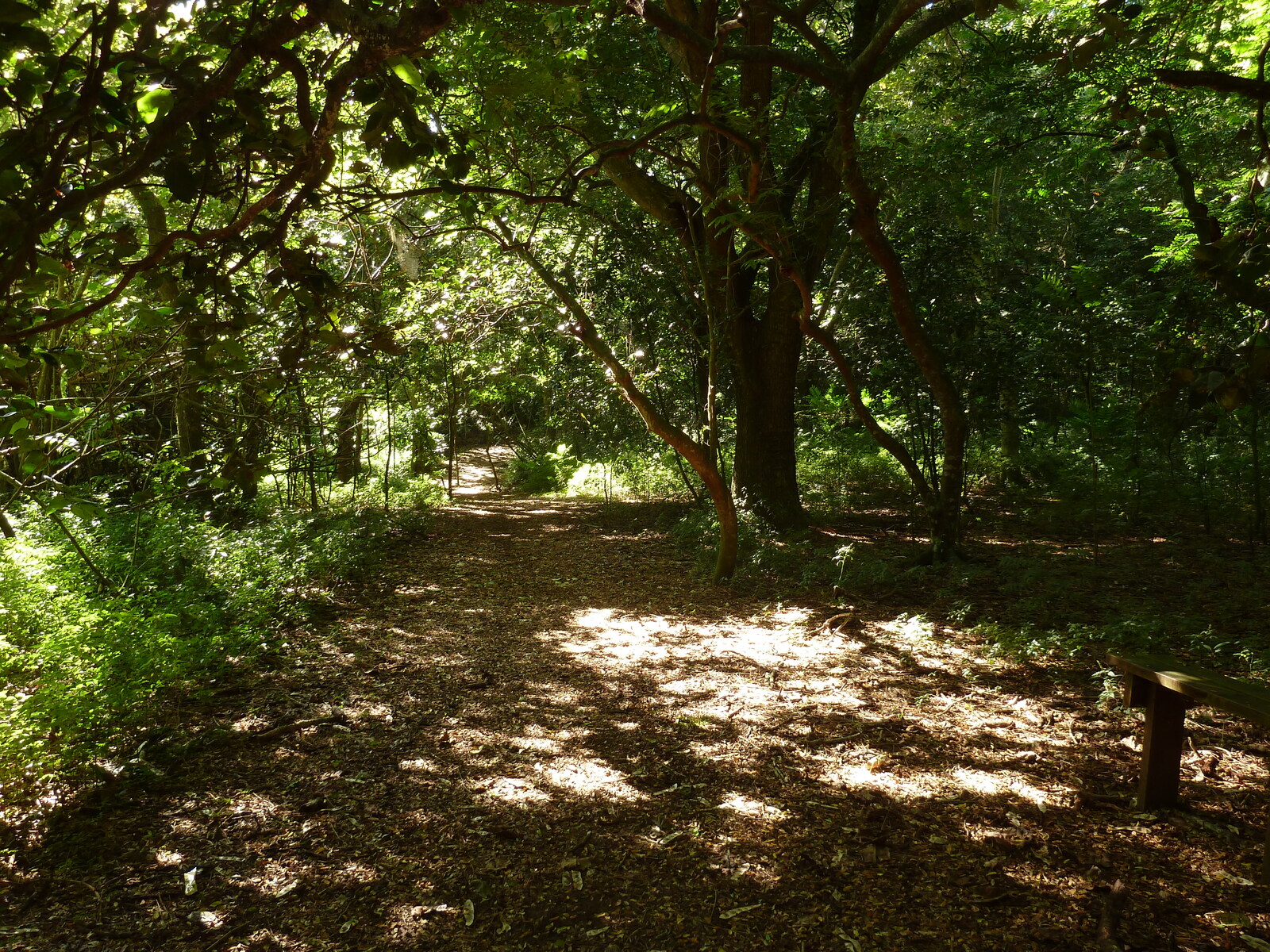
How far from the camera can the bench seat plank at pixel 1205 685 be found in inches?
102

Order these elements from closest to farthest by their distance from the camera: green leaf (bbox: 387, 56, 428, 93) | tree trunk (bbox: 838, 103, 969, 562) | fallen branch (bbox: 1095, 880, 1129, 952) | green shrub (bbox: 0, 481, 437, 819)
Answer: green leaf (bbox: 387, 56, 428, 93)
fallen branch (bbox: 1095, 880, 1129, 952)
green shrub (bbox: 0, 481, 437, 819)
tree trunk (bbox: 838, 103, 969, 562)

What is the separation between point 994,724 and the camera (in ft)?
13.7

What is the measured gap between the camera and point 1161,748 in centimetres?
314

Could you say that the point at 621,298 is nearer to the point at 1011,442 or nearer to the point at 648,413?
the point at 648,413

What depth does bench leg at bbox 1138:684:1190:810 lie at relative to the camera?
10.2 ft

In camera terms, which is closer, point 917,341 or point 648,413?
point 917,341

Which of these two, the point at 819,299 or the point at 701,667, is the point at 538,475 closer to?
the point at 819,299

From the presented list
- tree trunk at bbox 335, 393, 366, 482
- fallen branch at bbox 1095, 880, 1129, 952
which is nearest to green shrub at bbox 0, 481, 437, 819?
tree trunk at bbox 335, 393, 366, 482

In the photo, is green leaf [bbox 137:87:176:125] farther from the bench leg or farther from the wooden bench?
the bench leg

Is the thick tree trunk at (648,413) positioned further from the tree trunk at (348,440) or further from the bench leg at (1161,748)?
the bench leg at (1161,748)

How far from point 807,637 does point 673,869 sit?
3162mm

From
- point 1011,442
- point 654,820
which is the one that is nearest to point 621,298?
point 1011,442

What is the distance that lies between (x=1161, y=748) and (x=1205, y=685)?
50 cm

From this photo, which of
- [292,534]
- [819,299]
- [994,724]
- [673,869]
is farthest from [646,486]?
[673,869]
